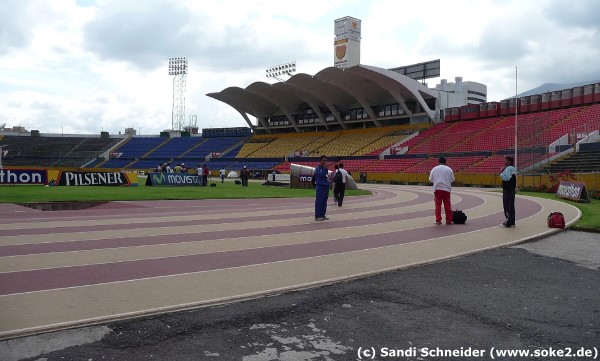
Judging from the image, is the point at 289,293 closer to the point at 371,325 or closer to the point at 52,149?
the point at 371,325

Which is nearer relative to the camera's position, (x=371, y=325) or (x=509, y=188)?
(x=371, y=325)

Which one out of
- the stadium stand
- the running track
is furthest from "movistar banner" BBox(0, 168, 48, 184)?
the stadium stand

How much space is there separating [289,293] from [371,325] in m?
1.29

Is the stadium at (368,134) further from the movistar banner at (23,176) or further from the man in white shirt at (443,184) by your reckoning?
the man in white shirt at (443,184)

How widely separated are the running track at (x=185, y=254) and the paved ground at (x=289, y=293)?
0.10ft

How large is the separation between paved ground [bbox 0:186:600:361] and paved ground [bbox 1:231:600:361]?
0.06 feet

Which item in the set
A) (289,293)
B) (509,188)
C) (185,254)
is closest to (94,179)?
(185,254)

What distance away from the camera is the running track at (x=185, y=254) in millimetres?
4930

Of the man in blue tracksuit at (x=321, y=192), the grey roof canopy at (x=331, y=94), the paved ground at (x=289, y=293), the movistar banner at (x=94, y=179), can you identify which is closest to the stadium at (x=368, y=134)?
the grey roof canopy at (x=331, y=94)

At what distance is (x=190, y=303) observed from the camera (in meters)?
4.84

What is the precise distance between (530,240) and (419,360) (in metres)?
7.02

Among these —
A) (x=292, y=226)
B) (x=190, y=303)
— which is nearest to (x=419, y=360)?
(x=190, y=303)

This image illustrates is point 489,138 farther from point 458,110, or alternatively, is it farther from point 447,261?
point 447,261

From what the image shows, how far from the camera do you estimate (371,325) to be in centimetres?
434
